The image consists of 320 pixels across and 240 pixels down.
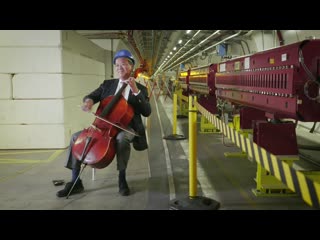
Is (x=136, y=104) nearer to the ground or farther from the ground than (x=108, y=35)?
nearer to the ground

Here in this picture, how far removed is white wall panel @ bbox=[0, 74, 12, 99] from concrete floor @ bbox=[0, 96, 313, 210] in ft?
3.70

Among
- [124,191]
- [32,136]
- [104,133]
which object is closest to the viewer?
[104,133]

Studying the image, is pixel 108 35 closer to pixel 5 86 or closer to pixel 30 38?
pixel 30 38

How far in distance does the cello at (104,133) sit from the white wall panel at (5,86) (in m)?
3.29

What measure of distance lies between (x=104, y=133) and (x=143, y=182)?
110cm

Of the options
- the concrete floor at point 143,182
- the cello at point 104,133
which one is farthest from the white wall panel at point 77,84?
the cello at point 104,133

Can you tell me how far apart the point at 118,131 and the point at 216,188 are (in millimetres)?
1576

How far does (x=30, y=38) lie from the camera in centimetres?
672

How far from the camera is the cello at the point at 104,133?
4.11 meters

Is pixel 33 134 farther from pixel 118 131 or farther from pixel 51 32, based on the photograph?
pixel 118 131

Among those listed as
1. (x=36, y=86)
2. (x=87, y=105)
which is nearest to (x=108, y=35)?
(x=36, y=86)

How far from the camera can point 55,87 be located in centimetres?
688

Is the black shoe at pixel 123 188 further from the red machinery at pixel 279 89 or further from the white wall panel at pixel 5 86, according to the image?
the white wall panel at pixel 5 86

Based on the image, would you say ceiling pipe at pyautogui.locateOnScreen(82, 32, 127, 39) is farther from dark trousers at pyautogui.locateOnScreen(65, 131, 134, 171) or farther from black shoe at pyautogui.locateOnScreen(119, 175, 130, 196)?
black shoe at pyautogui.locateOnScreen(119, 175, 130, 196)
